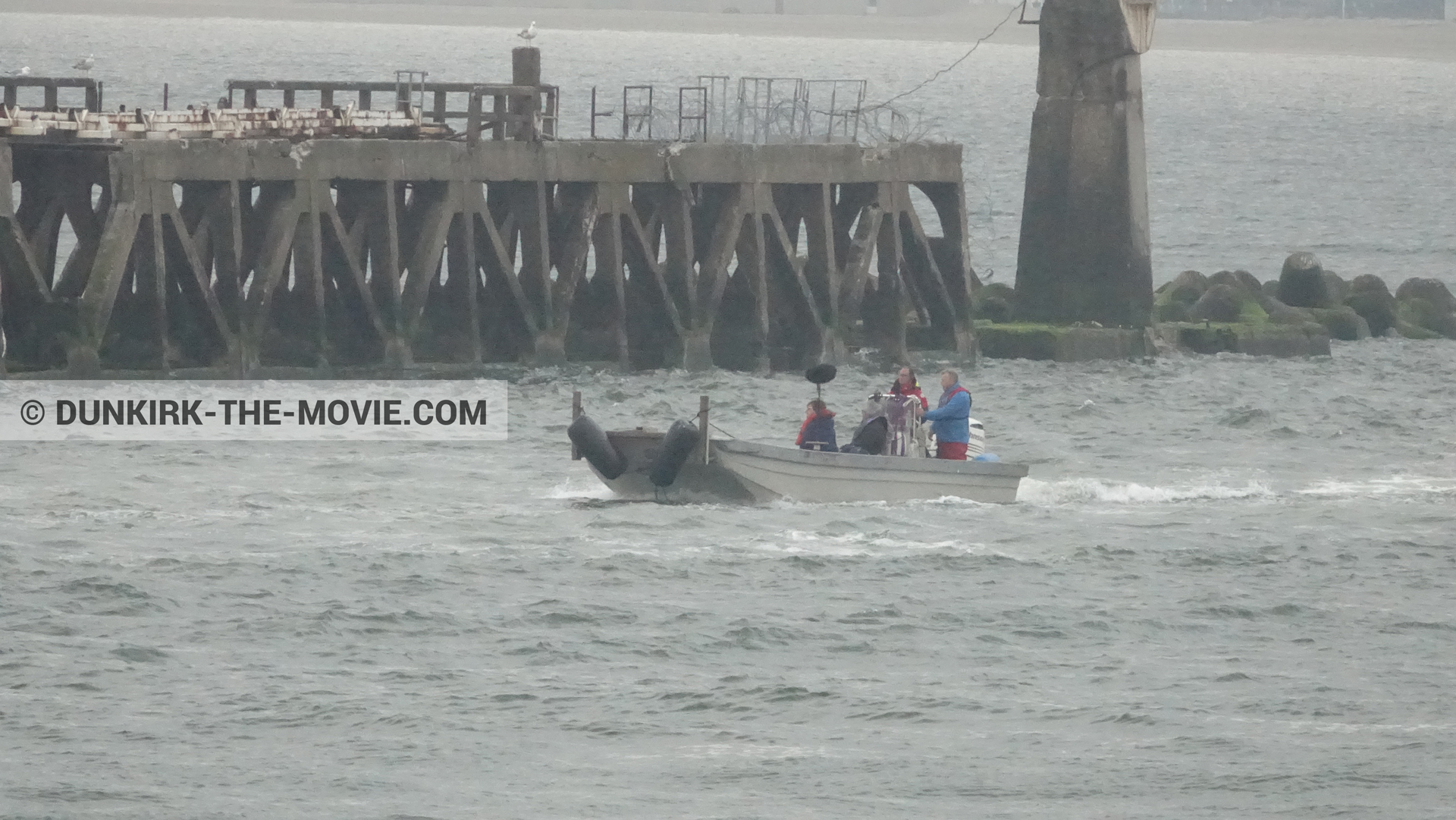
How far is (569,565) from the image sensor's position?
28.8 meters

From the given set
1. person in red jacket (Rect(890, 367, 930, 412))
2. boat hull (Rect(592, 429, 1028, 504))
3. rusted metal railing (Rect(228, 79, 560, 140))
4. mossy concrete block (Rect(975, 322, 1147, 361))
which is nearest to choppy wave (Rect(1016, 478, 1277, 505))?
boat hull (Rect(592, 429, 1028, 504))

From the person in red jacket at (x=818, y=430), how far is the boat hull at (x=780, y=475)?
0.18 meters

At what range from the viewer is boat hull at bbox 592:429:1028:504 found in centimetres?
3086

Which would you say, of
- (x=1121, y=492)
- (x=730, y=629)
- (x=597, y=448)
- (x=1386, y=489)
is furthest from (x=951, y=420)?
(x=1386, y=489)

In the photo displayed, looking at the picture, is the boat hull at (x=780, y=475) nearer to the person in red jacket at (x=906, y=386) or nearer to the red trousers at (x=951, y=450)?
the red trousers at (x=951, y=450)

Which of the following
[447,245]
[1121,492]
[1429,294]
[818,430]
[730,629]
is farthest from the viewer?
[1429,294]

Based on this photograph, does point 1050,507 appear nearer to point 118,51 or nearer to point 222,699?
point 222,699

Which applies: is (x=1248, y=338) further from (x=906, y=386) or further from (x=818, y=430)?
(x=818, y=430)

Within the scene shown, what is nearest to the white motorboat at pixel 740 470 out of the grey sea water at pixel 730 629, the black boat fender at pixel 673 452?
the black boat fender at pixel 673 452

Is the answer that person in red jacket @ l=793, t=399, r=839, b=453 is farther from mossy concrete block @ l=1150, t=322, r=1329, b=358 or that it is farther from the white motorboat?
mossy concrete block @ l=1150, t=322, r=1329, b=358

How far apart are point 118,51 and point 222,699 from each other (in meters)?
170

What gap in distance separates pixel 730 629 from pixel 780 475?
499 centimetres

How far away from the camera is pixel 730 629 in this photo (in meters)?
26.2

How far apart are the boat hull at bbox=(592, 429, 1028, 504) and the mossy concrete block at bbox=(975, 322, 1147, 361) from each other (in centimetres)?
A: 1322
